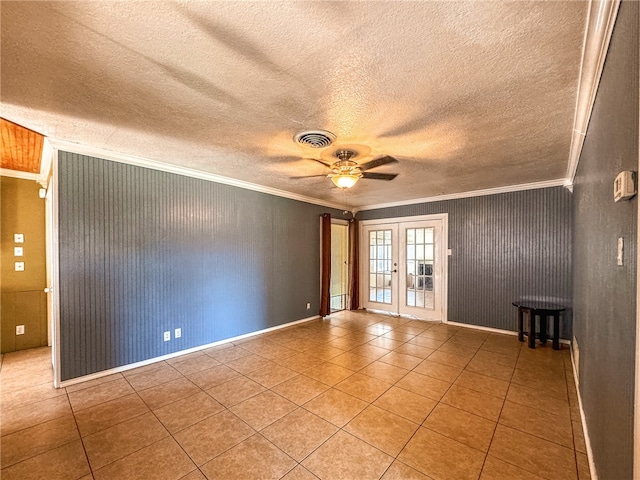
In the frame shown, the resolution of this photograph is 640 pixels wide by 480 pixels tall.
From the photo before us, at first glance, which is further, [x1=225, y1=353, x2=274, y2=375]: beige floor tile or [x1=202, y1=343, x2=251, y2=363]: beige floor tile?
[x1=202, y1=343, x2=251, y2=363]: beige floor tile

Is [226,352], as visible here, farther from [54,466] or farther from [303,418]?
[54,466]

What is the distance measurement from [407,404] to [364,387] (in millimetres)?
460

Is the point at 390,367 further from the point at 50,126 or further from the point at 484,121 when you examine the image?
the point at 50,126

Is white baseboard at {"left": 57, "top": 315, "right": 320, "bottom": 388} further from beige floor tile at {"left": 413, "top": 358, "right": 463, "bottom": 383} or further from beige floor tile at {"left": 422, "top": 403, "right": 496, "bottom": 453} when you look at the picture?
beige floor tile at {"left": 422, "top": 403, "right": 496, "bottom": 453}

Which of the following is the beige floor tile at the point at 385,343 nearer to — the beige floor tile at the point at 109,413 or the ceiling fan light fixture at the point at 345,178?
the ceiling fan light fixture at the point at 345,178

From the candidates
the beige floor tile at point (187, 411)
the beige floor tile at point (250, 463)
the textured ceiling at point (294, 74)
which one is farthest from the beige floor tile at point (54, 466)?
the textured ceiling at point (294, 74)

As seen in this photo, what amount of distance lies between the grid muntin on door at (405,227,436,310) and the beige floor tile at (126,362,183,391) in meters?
4.39

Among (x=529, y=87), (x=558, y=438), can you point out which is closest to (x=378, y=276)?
(x=558, y=438)

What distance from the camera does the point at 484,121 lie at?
88.9 inches

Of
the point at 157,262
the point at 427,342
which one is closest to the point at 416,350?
the point at 427,342

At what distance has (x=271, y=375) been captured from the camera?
306 cm

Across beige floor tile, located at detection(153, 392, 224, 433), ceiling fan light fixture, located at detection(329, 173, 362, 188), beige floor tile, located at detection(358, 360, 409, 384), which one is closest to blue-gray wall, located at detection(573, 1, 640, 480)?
beige floor tile, located at detection(358, 360, 409, 384)

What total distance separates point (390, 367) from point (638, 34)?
3.23 meters

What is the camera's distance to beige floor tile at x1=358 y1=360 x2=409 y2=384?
2.98 meters
